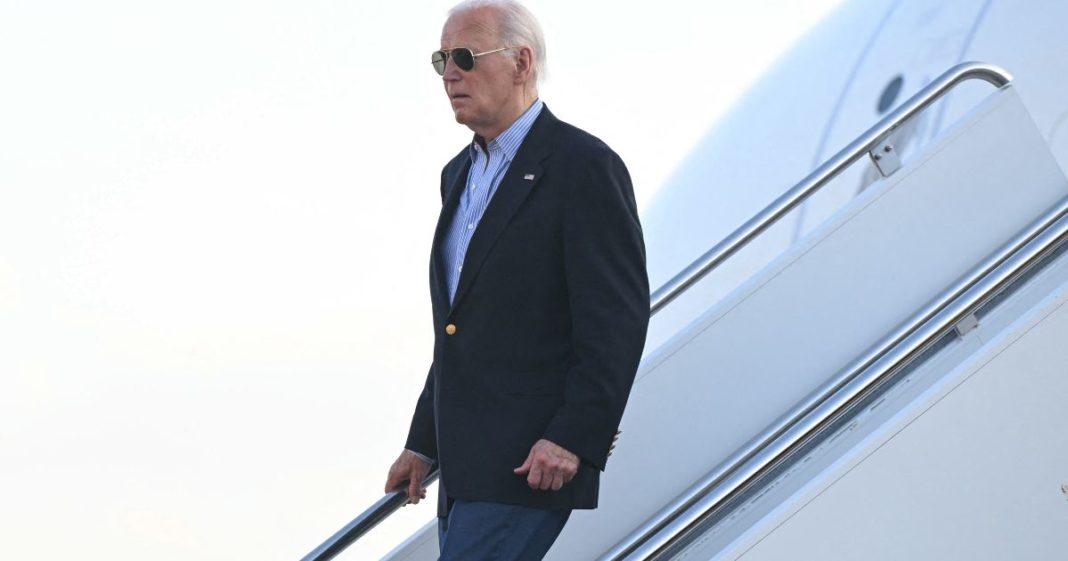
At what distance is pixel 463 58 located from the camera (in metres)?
2.88

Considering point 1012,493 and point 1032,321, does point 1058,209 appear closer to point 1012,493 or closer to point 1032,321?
point 1032,321

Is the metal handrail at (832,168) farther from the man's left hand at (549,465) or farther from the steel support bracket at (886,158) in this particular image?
the man's left hand at (549,465)

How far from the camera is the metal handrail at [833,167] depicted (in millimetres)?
4402

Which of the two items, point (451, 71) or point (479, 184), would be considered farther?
point (479, 184)

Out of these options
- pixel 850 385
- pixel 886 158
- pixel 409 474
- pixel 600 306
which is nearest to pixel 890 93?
pixel 886 158

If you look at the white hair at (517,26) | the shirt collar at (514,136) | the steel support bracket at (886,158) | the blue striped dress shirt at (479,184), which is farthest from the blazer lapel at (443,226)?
the steel support bracket at (886,158)

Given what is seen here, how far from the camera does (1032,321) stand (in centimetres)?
351

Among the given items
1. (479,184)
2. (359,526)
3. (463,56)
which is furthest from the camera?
→ (359,526)

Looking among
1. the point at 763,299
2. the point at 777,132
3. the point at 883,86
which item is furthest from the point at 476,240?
the point at 777,132

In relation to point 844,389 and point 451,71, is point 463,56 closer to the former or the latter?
point 451,71

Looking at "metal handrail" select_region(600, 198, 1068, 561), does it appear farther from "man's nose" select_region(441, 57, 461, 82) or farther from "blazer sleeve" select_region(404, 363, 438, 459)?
"man's nose" select_region(441, 57, 461, 82)

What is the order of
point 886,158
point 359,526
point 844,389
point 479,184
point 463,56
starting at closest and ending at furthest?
point 463,56, point 479,184, point 844,389, point 359,526, point 886,158

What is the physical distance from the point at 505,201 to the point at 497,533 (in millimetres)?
650

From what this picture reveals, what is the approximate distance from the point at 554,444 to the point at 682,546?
3.09 feet
